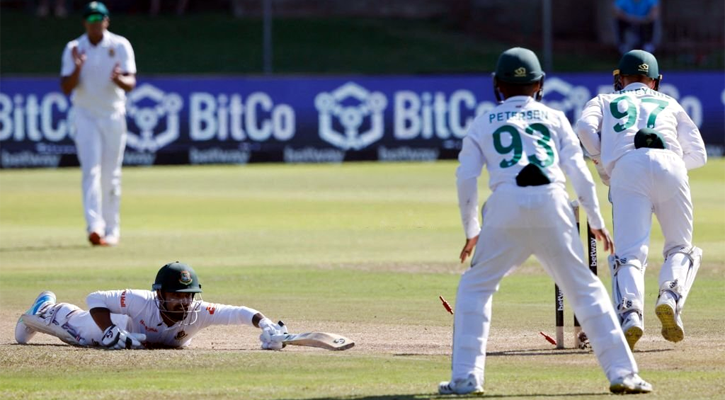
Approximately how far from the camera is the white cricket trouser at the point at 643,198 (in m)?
8.84

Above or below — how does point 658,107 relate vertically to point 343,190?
above

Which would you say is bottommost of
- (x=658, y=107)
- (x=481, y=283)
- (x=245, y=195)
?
(x=245, y=195)

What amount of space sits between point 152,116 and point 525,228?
67.8 ft

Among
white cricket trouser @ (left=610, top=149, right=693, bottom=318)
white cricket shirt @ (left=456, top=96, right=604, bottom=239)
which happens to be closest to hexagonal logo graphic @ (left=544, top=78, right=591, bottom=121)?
white cricket trouser @ (left=610, top=149, right=693, bottom=318)

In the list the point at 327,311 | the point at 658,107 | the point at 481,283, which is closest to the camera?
the point at 481,283

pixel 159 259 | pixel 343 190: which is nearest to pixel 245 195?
pixel 343 190

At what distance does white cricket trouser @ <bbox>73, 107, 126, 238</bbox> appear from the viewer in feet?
52.7

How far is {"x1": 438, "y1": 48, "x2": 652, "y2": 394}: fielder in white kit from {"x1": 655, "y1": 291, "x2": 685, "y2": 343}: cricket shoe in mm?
1530

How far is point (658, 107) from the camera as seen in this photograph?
9.20m

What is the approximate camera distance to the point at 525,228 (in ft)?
23.2

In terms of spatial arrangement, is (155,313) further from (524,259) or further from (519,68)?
(519,68)

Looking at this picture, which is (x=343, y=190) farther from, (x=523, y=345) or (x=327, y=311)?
(x=523, y=345)

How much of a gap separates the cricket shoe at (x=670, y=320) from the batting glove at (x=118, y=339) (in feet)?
10.7

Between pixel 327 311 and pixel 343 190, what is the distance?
471 inches
